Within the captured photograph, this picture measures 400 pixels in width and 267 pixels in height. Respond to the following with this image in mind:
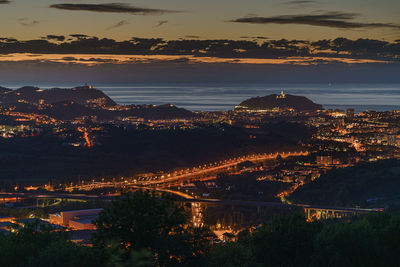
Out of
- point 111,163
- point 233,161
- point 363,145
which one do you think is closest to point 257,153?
point 233,161

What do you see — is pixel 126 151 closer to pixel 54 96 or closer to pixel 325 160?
pixel 325 160

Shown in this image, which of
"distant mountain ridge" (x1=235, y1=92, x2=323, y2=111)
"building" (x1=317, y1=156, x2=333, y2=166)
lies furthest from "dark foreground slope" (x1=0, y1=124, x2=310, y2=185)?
"distant mountain ridge" (x1=235, y1=92, x2=323, y2=111)

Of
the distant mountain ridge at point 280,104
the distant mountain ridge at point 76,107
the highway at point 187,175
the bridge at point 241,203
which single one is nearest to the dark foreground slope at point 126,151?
the highway at point 187,175

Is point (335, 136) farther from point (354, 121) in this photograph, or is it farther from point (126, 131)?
point (126, 131)

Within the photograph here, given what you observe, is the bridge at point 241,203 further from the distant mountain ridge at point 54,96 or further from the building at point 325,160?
the distant mountain ridge at point 54,96

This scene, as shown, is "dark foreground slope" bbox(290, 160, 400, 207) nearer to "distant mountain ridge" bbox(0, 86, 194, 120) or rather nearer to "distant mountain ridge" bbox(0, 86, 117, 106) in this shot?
"distant mountain ridge" bbox(0, 86, 194, 120)

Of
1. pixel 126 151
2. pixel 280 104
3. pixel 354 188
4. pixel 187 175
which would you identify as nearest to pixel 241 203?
pixel 354 188
